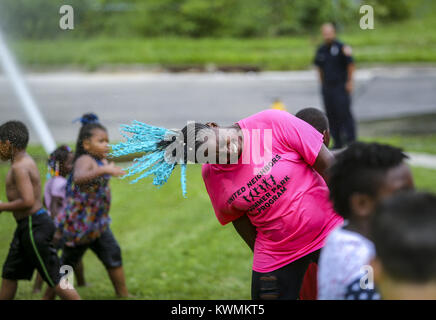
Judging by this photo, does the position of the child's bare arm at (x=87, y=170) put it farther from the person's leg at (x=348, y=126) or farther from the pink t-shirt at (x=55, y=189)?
the person's leg at (x=348, y=126)

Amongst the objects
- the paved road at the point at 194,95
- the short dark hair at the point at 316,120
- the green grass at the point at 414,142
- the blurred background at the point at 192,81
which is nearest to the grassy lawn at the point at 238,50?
the blurred background at the point at 192,81

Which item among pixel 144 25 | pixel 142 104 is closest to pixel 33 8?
pixel 142 104

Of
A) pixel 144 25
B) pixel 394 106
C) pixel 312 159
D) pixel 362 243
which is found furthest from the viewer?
pixel 144 25

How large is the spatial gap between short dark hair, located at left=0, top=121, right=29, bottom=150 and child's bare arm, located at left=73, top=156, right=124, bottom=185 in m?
0.48

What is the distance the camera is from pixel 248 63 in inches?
655

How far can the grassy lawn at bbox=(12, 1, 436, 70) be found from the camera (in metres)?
16.3

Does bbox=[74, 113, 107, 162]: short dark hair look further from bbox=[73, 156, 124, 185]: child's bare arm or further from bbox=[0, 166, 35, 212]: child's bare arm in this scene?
bbox=[0, 166, 35, 212]: child's bare arm

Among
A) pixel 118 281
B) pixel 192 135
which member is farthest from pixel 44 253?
pixel 192 135

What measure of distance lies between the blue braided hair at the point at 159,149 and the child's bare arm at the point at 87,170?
4.06ft

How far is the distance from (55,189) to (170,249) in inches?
55.4

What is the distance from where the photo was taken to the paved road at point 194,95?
37.4ft

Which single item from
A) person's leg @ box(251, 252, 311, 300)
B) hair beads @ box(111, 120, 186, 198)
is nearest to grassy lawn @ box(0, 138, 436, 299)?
person's leg @ box(251, 252, 311, 300)
